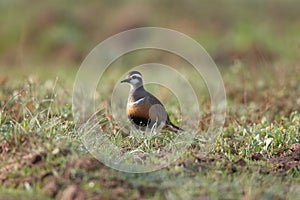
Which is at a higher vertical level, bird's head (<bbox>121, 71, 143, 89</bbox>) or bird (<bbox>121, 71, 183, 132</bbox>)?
bird's head (<bbox>121, 71, 143, 89</bbox>)

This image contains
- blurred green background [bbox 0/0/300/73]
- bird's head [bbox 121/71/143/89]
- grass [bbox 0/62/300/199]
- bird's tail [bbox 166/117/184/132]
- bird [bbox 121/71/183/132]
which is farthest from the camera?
blurred green background [bbox 0/0/300/73]

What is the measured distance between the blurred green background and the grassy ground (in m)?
0.04

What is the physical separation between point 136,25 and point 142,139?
10.4 meters

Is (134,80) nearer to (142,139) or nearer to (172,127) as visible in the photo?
(172,127)

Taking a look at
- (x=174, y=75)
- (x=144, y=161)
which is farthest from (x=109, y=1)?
(x=144, y=161)

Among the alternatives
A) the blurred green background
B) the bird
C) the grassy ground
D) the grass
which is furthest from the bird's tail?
the blurred green background

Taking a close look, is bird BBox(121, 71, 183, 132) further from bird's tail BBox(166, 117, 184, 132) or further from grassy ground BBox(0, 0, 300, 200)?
grassy ground BBox(0, 0, 300, 200)

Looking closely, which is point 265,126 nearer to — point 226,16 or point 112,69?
point 112,69

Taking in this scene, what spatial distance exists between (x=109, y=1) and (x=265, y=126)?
11890mm

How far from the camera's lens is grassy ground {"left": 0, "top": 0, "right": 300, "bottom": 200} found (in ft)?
16.3

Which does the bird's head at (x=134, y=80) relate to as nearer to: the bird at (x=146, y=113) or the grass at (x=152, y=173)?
the bird at (x=146, y=113)

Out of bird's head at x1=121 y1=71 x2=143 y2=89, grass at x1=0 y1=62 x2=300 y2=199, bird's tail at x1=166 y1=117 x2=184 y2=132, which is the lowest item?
bird's tail at x1=166 y1=117 x2=184 y2=132

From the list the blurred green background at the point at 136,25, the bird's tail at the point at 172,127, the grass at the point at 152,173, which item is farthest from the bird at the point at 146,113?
the blurred green background at the point at 136,25

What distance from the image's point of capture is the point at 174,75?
11375 mm
